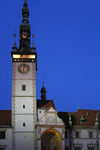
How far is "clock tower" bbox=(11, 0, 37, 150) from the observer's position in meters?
55.1

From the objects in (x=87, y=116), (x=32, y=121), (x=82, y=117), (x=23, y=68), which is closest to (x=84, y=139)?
(x=82, y=117)

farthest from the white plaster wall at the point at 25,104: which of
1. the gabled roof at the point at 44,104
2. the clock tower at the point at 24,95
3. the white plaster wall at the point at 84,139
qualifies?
the white plaster wall at the point at 84,139

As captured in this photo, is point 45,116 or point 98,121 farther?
point 98,121

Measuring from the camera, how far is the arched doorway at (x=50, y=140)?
55.9m

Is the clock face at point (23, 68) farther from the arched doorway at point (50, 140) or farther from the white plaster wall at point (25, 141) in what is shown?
the arched doorway at point (50, 140)

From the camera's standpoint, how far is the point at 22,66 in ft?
192

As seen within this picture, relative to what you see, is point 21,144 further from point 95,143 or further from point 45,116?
point 95,143

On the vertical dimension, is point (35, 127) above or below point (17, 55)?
below

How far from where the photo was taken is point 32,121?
56.1m

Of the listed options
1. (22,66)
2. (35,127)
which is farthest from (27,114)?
(22,66)

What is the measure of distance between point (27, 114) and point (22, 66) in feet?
28.8

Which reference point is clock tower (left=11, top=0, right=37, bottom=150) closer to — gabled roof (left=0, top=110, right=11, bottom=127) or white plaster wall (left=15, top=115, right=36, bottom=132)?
white plaster wall (left=15, top=115, right=36, bottom=132)

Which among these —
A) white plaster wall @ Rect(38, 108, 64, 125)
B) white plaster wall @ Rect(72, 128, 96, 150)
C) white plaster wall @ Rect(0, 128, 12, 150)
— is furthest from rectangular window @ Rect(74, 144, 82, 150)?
white plaster wall @ Rect(0, 128, 12, 150)

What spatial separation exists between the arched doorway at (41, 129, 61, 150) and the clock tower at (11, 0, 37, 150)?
207 centimetres
